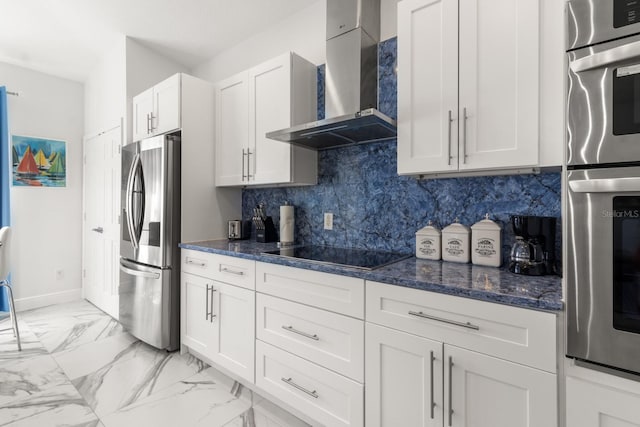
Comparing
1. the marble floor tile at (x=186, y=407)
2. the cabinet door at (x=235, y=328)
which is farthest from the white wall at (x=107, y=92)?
the marble floor tile at (x=186, y=407)

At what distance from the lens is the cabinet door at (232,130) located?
245 centimetres

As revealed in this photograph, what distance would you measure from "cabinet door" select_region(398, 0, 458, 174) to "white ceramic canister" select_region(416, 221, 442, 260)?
370 mm

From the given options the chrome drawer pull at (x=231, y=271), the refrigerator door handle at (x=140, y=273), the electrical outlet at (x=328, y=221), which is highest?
the electrical outlet at (x=328, y=221)

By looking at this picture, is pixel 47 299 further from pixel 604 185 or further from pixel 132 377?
pixel 604 185

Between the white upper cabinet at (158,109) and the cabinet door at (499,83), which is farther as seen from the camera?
the white upper cabinet at (158,109)

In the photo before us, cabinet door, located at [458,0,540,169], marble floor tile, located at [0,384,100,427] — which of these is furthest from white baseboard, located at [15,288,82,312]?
cabinet door, located at [458,0,540,169]

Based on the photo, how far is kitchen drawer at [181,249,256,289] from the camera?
195 cm

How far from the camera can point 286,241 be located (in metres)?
2.40

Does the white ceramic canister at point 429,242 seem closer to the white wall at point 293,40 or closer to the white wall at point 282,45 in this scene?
the white wall at point 293,40

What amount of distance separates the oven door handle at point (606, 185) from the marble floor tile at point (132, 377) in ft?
8.02

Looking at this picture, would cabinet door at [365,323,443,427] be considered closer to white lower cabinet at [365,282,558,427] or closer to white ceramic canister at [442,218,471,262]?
white lower cabinet at [365,282,558,427]

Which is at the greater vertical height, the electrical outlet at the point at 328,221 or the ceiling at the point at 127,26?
the ceiling at the point at 127,26

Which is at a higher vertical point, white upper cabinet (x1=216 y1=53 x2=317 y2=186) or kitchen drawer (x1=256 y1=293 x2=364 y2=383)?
white upper cabinet (x1=216 y1=53 x2=317 y2=186)

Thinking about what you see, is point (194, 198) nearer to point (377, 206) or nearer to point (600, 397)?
point (377, 206)
